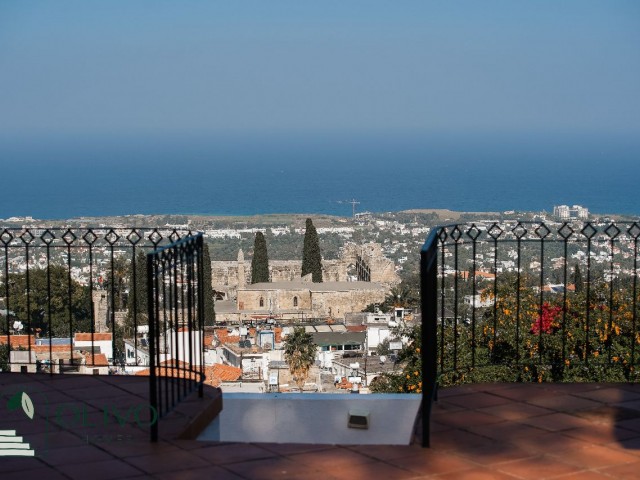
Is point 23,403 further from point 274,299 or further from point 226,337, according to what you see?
point 274,299

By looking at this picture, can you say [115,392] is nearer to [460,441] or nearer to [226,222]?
[460,441]

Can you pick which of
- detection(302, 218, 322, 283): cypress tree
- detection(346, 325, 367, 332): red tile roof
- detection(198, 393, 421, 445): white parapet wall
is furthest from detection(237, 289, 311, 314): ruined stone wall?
detection(198, 393, 421, 445): white parapet wall

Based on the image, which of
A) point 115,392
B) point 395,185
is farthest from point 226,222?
point 115,392

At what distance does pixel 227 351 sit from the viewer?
2883 centimetres

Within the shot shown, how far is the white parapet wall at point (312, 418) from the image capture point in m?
4.82

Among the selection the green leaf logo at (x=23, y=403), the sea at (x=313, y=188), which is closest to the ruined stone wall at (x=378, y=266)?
the green leaf logo at (x=23, y=403)

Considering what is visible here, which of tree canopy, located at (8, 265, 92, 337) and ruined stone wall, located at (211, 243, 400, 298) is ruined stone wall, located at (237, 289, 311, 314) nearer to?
ruined stone wall, located at (211, 243, 400, 298)

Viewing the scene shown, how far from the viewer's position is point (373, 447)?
436 centimetres

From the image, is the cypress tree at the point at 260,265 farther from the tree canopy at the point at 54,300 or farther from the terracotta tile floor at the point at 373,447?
the terracotta tile floor at the point at 373,447

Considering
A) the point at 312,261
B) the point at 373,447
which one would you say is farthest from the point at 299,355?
the point at 312,261

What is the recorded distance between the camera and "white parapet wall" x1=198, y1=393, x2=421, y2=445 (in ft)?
15.8

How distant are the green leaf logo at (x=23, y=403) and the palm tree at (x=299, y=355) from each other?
18604mm

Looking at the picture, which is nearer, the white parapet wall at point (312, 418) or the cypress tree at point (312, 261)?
the white parapet wall at point (312, 418)

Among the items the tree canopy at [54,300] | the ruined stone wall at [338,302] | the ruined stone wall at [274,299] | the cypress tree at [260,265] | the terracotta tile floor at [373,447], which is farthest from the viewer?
the cypress tree at [260,265]
